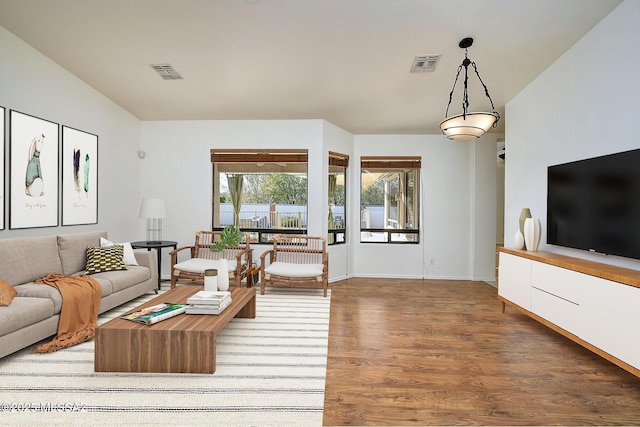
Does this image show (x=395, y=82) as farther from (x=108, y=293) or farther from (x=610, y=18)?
(x=108, y=293)

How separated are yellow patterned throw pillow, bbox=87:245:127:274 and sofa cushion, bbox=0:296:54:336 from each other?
0.99 m

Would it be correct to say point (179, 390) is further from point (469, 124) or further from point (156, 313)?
point (469, 124)

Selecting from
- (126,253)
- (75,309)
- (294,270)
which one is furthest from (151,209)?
(294,270)

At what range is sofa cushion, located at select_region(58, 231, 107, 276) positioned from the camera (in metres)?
3.64

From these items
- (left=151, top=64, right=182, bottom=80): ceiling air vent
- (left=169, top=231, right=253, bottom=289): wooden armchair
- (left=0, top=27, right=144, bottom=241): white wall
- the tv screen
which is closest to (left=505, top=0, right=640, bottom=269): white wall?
the tv screen

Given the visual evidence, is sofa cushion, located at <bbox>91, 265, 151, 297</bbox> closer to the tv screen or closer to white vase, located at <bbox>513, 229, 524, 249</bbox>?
white vase, located at <bbox>513, 229, 524, 249</bbox>

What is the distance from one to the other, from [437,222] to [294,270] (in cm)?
294

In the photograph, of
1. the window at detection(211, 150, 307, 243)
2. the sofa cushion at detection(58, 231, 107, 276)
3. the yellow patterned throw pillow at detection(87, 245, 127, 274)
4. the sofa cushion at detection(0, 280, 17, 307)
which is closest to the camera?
the sofa cushion at detection(0, 280, 17, 307)

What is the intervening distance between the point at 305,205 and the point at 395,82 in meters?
2.38

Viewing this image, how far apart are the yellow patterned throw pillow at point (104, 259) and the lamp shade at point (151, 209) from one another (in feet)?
2.96

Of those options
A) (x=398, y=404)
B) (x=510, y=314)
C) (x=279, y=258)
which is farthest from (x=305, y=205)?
(x=398, y=404)

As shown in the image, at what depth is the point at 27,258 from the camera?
322cm

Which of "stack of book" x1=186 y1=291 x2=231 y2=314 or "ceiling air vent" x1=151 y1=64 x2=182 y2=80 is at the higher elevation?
"ceiling air vent" x1=151 y1=64 x2=182 y2=80

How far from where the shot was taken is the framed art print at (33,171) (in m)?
3.38
